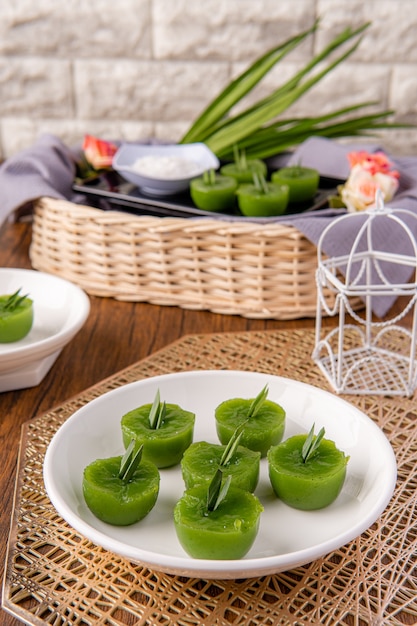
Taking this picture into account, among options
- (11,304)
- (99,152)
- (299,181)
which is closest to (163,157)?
(99,152)

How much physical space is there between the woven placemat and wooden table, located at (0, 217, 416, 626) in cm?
14

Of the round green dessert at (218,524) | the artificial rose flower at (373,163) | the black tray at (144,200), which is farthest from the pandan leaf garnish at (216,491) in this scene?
the artificial rose flower at (373,163)

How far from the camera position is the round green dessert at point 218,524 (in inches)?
21.8

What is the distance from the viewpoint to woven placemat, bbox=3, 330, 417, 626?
58 centimetres

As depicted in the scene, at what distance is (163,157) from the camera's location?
4.38 ft

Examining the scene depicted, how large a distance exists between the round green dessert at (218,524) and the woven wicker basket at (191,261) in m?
0.52

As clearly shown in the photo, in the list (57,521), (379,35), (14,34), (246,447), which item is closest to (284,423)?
(246,447)

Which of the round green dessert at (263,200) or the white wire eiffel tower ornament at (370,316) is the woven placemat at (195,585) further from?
the round green dessert at (263,200)

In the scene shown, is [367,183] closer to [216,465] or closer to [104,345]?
[104,345]

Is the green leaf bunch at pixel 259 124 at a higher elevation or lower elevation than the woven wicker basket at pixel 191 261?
higher

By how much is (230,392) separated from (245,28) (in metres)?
1.17

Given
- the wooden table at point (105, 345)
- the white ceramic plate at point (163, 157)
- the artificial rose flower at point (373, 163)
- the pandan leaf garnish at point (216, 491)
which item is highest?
the artificial rose flower at point (373, 163)

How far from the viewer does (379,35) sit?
5.54ft

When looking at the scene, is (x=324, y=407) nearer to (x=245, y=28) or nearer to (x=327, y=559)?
(x=327, y=559)
